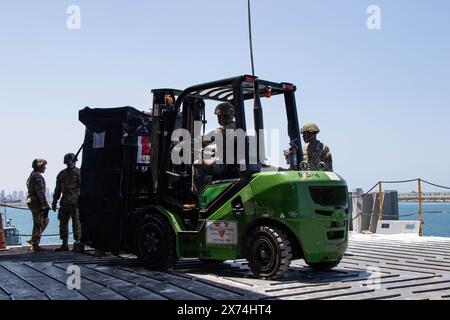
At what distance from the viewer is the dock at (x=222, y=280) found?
547cm

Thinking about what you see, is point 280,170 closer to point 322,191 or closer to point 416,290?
point 322,191

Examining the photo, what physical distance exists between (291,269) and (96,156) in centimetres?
351

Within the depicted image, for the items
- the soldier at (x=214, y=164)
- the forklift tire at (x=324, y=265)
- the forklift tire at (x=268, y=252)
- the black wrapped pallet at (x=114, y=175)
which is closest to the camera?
the forklift tire at (x=268, y=252)

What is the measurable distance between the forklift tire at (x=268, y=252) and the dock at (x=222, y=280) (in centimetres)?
14

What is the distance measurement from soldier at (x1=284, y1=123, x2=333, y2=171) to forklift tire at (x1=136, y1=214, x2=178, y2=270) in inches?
87.7

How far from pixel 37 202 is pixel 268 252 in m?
6.17

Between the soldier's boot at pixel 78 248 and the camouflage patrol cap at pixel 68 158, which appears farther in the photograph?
the camouflage patrol cap at pixel 68 158

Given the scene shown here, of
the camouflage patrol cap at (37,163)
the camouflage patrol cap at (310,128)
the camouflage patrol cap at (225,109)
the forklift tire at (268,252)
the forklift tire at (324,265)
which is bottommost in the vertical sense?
the forklift tire at (324,265)

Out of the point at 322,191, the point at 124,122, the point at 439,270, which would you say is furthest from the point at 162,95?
the point at 439,270

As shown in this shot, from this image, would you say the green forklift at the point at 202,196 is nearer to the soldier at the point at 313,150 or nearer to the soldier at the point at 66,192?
the soldier at the point at 313,150

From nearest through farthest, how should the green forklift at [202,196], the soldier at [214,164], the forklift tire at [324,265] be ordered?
the green forklift at [202,196], the soldier at [214,164], the forklift tire at [324,265]

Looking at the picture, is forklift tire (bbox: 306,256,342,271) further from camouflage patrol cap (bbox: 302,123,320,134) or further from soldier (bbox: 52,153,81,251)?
soldier (bbox: 52,153,81,251)

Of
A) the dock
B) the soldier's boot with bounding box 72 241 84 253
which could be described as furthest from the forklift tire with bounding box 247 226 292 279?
the soldier's boot with bounding box 72 241 84 253

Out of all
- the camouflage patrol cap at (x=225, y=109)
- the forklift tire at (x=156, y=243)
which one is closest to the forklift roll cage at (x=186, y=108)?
the camouflage patrol cap at (x=225, y=109)
